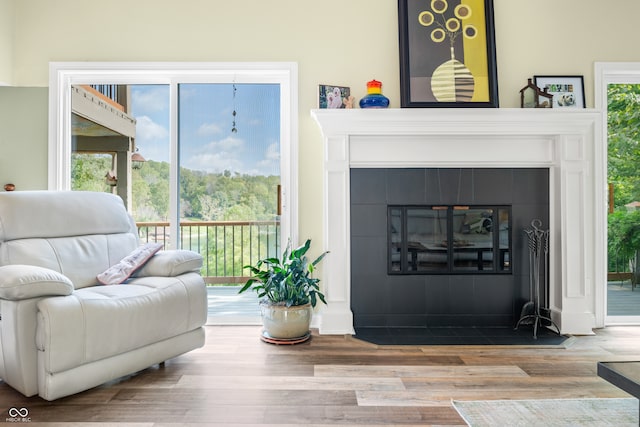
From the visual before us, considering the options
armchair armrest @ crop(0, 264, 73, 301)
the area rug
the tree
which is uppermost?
the tree

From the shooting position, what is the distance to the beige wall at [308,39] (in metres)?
3.28

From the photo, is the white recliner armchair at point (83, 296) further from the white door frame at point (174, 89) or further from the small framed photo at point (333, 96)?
the small framed photo at point (333, 96)

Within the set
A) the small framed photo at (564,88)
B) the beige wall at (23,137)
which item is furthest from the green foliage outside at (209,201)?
the small framed photo at (564,88)

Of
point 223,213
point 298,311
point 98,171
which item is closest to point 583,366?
point 298,311

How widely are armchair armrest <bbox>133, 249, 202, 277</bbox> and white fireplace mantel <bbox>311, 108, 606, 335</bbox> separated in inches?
38.8

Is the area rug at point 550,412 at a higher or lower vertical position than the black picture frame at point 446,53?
lower

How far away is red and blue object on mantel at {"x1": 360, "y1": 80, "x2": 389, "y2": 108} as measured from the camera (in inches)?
122

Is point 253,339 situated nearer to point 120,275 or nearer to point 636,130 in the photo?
point 120,275

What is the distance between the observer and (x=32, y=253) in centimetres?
235

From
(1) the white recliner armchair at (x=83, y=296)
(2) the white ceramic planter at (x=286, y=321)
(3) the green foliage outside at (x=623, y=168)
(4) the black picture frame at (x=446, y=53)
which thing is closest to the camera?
(1) the white recliner armchair at (x=83, y=296)

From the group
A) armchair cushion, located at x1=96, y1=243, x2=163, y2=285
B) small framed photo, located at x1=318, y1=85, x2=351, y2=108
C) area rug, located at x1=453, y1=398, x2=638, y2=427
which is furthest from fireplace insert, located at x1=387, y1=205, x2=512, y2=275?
armchair cushion, located at x1=96, y1=243, x2=163, y2=285

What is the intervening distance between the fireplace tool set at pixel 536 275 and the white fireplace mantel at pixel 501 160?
0.21 ft

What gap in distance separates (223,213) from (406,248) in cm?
147

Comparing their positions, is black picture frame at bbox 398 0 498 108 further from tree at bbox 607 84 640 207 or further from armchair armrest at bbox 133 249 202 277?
armchair armrest at bbox 133 249 202 277
